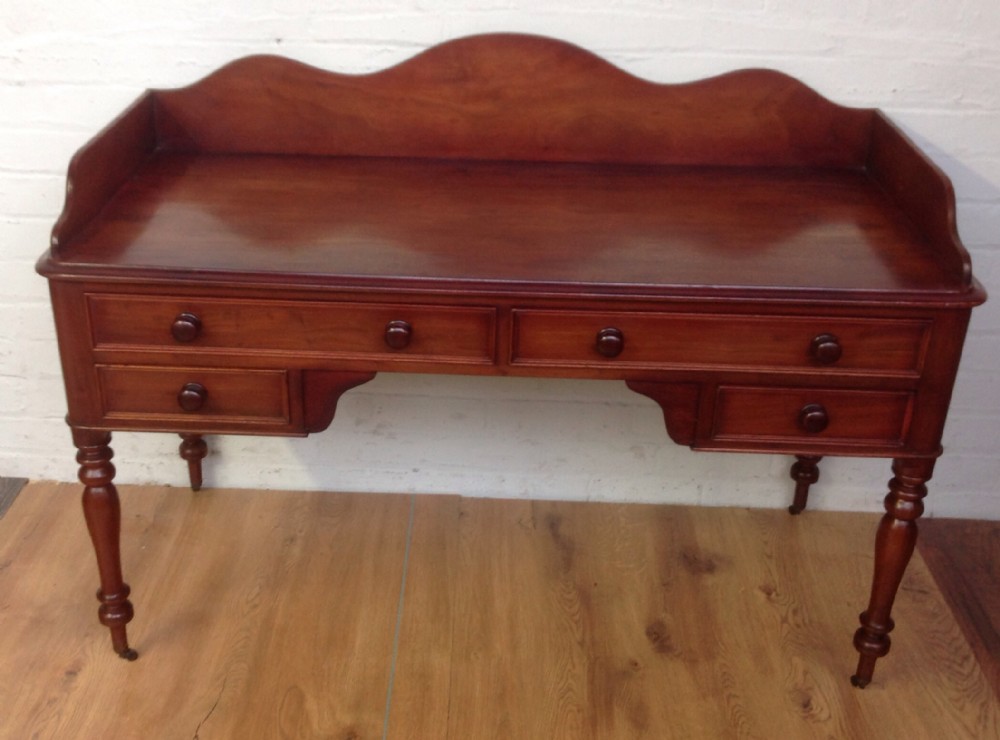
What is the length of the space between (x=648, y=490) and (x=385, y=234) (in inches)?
41.3

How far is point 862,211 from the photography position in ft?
6.25

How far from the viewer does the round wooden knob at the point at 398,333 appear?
171 cm

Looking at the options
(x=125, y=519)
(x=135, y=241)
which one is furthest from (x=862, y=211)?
(x=125, y=519)

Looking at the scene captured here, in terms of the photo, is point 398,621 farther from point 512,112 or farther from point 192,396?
point 512,112

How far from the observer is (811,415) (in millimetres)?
1774

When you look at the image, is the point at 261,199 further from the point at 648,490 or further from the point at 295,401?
the point at 648,490

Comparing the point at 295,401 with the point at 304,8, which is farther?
the point at 304,8

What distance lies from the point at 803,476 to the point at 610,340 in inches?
37.9

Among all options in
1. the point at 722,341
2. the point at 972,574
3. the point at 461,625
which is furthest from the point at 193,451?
the point at 972,574

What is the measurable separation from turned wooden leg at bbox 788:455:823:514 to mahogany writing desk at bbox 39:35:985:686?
0.50m

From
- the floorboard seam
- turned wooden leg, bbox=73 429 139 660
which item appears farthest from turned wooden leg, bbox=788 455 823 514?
turned wooden leg, bbox=73 429 139 660

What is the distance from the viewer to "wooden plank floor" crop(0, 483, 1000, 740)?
6.46 feet

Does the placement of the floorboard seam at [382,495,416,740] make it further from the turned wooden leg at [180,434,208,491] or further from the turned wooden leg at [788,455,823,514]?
the turned wooden leg at [788,455,823,514]

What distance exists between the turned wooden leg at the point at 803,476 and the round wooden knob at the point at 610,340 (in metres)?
0.89
